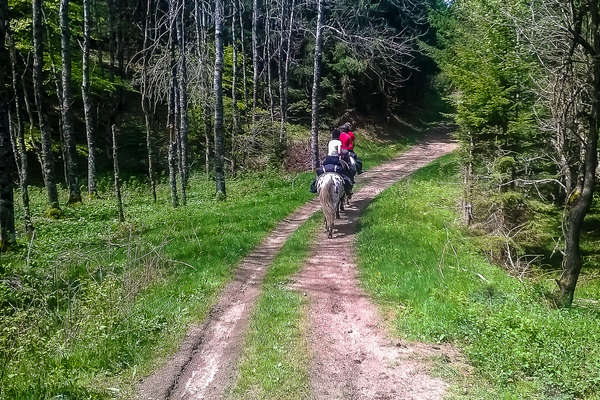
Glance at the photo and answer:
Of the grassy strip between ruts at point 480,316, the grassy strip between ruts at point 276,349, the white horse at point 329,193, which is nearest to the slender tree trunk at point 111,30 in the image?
the white horse at point 329,193

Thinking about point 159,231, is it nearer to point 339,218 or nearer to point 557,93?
point 339,218

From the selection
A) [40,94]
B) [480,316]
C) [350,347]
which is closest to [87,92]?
[40,94]

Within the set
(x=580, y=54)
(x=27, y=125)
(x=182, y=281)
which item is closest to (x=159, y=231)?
(x=182, y=281)

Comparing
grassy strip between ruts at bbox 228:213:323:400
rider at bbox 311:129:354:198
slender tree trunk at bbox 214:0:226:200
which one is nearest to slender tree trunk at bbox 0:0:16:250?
grassy strip between ruts at bbox 228:213:323:400

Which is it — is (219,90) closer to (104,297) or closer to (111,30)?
(104,297)

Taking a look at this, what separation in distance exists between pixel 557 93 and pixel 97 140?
30506 millimetres

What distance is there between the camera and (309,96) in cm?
3459

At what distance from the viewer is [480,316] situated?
7402 mm

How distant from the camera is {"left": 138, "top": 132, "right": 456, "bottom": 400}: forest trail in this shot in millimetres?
5695

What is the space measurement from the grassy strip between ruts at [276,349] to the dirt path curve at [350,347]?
7.3 inches

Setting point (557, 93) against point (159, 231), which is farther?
point (159, 231)

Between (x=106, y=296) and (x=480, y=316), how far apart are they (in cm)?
584

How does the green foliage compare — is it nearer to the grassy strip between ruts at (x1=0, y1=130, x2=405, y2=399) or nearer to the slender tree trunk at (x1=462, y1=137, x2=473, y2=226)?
the slender tree trunk at (x1=462, y1=137, x2=473, y2=226)

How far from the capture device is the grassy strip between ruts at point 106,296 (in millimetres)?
6000
